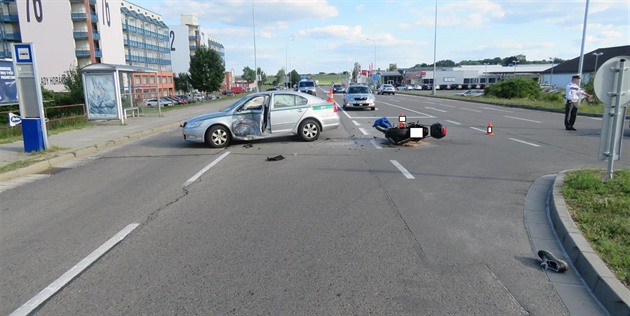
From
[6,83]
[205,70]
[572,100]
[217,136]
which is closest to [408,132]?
[217,136]

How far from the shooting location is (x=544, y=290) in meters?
3.74

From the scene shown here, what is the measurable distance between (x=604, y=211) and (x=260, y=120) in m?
9.09

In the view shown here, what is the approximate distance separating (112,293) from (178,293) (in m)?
0.59

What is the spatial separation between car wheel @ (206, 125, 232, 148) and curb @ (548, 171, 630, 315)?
8.97 metres

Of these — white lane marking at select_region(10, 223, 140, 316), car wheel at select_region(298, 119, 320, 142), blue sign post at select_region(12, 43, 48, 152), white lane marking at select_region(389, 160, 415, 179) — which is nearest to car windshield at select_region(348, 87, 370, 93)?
car wheel at select_region(298, 119, 320, 142)

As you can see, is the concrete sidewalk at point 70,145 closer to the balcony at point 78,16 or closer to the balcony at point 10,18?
the balcony at point 78,16

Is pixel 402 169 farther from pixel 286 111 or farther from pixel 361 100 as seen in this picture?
A: pixel 361 100

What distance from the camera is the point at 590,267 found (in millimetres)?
3891

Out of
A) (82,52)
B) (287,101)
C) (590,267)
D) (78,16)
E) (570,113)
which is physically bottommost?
(590,267)

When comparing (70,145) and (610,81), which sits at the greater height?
(610,81)

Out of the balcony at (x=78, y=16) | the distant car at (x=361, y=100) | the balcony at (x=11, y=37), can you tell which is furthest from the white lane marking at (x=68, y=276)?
the balcony at (x=11, y=37)

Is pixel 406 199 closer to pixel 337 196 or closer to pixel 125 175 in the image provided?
pixel 337 196

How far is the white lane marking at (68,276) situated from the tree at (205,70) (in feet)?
207

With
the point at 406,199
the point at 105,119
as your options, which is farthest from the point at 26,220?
the point at 105,119
